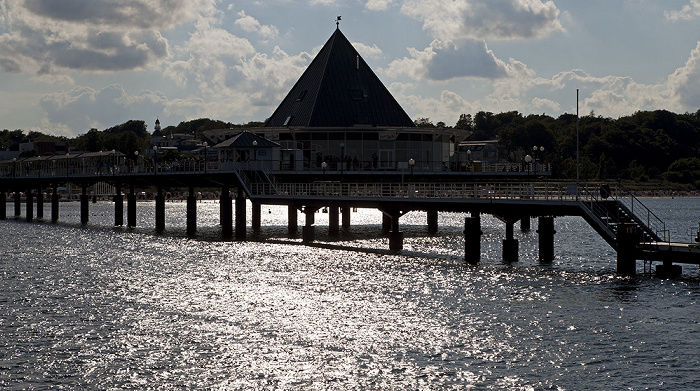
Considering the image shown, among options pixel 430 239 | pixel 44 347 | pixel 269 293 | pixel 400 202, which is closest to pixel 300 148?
pixel 430 239

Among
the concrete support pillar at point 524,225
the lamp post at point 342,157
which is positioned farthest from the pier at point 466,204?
the lamp post at point 342,157

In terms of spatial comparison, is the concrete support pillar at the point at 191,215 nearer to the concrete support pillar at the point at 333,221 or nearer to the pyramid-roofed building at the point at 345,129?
the pyramid-roofed building at the point at 345,129

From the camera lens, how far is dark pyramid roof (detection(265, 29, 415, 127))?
103 meters

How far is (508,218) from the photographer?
57719mm

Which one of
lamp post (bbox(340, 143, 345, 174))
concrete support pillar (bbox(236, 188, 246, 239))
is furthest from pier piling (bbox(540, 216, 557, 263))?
concrete support pillar (bbox(236, 188, 246, 239))

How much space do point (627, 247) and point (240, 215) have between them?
43.2 m

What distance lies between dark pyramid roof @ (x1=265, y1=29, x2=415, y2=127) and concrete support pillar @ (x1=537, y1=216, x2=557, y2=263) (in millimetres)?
44381

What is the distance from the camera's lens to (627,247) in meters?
50.0

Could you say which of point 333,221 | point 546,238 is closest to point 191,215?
point 333,221

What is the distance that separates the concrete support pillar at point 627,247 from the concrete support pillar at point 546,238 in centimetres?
837

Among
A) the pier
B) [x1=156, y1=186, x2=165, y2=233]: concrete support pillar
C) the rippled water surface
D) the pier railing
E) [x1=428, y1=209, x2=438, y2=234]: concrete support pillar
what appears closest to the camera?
the rippled water surface

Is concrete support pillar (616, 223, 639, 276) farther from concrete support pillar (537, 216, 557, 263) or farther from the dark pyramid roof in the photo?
the dark pyramid roof

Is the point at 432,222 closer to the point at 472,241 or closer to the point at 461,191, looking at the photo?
the point at 461,191

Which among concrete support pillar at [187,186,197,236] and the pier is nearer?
the pier
